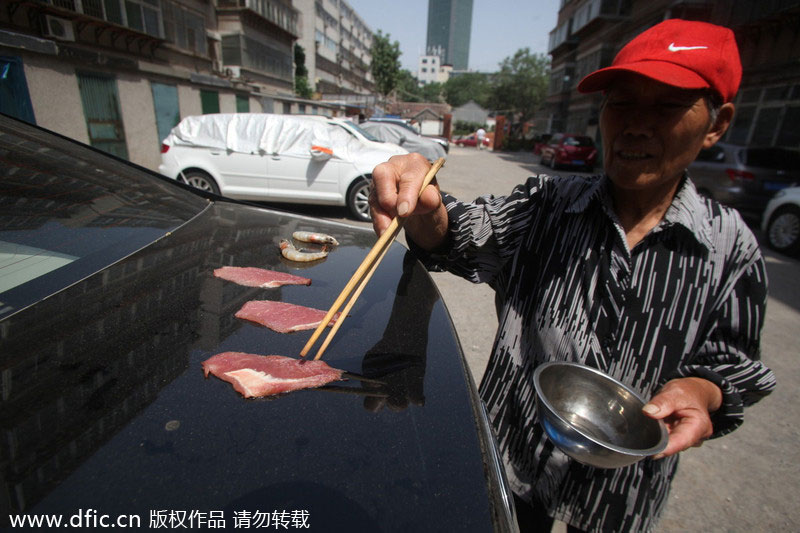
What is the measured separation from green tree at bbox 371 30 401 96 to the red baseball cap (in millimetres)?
50269

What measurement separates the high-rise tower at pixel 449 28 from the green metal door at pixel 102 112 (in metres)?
161

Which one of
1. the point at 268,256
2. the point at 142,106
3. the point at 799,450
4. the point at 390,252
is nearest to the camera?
the point at 268,256

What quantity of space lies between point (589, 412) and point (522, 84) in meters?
47.0

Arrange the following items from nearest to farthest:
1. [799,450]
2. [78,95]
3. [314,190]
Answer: [799,450], [314,190], [78,95]

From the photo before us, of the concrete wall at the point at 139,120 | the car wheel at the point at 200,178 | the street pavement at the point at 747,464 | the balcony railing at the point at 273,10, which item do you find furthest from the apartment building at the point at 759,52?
the balcony railing at the point at 273,10

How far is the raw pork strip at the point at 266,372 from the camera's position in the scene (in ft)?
2.98

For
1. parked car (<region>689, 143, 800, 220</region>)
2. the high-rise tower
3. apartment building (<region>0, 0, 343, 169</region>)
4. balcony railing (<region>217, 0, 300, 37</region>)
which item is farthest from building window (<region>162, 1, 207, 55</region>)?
the high-rise tower

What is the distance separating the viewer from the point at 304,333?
115 centimetres

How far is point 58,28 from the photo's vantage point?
28.4 ft

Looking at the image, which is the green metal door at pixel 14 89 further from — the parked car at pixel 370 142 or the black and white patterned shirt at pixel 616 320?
the black and white patterned shirt at pixel 616 320

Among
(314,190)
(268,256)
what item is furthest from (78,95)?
(268,256)

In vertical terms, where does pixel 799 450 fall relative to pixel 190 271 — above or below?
below

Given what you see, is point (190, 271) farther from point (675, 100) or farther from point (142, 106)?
point (142, 106)

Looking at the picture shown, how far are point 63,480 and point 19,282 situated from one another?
787 mm
